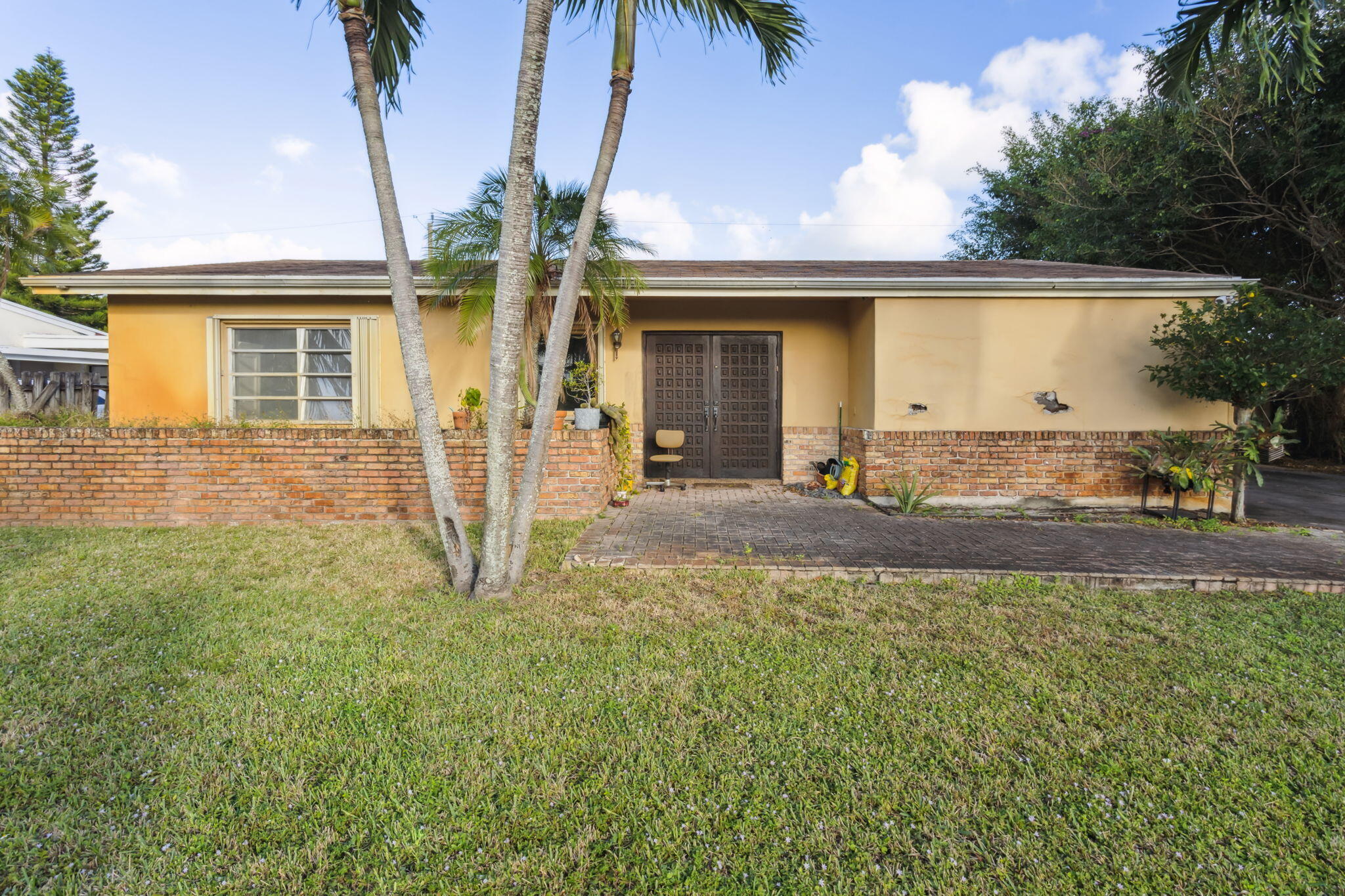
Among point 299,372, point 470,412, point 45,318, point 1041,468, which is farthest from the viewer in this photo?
point 45,318

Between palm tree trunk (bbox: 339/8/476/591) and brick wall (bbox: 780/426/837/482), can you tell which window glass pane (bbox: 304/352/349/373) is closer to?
palm tree trunk (bbox: 339/8/476/591)

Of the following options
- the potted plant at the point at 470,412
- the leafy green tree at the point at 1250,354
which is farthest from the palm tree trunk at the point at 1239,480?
the potted plant at the point at 470,412

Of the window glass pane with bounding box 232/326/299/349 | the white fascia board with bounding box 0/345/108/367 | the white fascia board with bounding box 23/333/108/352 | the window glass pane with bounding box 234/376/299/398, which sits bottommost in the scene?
the window glass pane with bounding box 234/376/299/398

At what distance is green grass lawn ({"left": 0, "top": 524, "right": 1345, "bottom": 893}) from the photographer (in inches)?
65.3

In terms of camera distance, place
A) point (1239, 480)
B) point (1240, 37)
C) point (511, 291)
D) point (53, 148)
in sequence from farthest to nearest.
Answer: point (53, 148)
point (1239, 480)
point (1240, 37)
point (511, 291)

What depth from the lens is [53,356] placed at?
1502cm

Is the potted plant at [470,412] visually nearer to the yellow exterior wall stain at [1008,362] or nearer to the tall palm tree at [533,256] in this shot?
the tall palm tree at [533,256]

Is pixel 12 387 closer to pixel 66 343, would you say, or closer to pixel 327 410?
pixel 327 410

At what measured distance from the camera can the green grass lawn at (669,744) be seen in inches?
65.3

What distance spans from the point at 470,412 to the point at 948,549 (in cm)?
516

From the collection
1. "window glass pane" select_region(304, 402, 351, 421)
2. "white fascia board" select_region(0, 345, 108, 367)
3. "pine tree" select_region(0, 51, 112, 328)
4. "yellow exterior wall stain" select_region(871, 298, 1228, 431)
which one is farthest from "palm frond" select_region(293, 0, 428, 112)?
"pine tree" select_region(0, 51, 112, 328)

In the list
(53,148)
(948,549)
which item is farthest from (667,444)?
(53,148)

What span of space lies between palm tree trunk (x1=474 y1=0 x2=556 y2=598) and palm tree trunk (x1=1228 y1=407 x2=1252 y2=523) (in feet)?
24.5

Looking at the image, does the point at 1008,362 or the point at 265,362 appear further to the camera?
the point at 265,362
